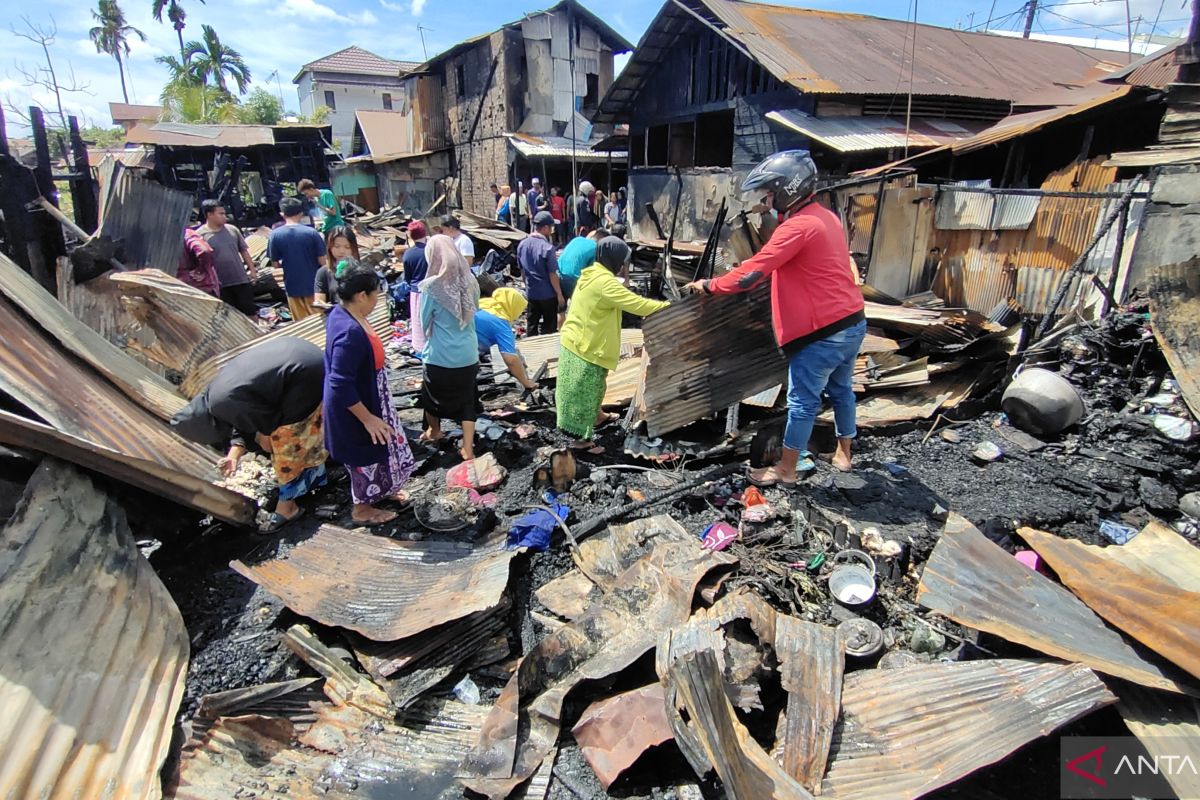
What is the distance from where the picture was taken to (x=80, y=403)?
133 inches

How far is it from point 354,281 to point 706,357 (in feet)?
7.68

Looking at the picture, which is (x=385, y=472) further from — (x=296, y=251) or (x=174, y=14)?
(x=174, y=14)

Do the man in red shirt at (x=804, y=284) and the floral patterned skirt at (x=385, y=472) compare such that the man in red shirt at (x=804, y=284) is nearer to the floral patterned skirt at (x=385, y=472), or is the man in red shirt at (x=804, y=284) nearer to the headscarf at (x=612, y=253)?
the headscarf at (x=612, y=253)

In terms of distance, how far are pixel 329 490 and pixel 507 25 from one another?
691 inches

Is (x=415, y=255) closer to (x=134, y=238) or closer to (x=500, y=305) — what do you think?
(x=500, y=305)

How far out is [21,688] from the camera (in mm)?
2100

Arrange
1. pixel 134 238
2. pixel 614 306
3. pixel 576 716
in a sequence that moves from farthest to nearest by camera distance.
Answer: pixel 134 238, pixel 614 306, pixel 576 716

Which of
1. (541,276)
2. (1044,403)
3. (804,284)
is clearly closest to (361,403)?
(804,284)

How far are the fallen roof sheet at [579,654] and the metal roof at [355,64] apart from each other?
4535 centimetres

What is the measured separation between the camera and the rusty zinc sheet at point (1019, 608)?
2121 mm

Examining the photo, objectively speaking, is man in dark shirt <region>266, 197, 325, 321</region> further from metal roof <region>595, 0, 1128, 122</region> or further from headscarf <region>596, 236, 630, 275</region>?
metal roof <region>595, 0, 1128, 122</region>

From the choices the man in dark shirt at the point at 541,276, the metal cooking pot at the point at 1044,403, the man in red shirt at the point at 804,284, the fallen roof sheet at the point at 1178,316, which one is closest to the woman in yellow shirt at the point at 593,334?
the man in red shirt at the point at 804,284

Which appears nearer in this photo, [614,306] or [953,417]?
[614,306]

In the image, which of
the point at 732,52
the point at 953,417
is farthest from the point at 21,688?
the point at 732,52
